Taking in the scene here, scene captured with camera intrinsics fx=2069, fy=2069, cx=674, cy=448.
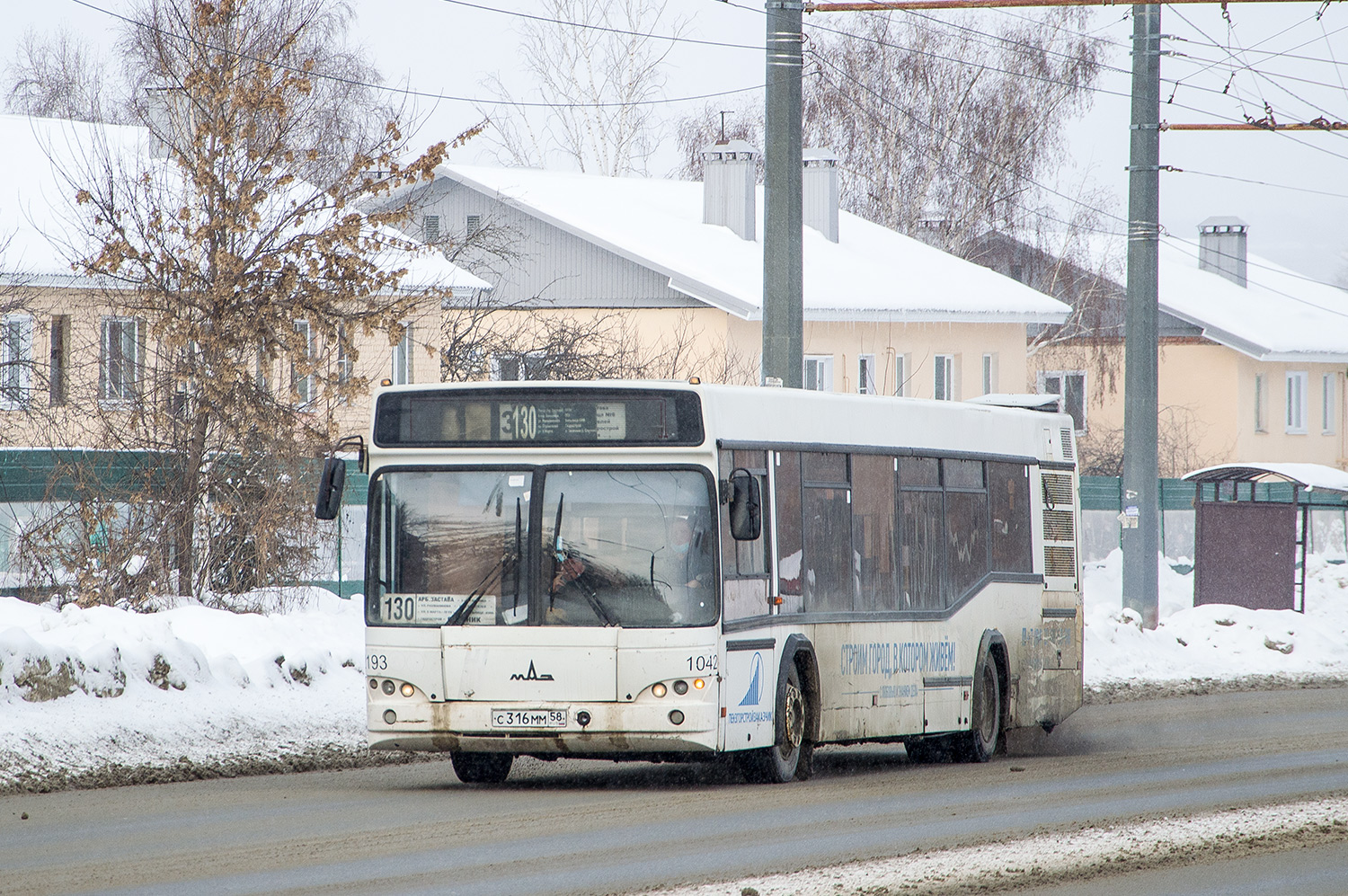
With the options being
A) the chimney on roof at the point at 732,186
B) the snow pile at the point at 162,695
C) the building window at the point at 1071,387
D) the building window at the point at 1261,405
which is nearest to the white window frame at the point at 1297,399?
the building window at the point at 1261,405

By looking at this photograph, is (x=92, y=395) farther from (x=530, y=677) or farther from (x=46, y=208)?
(x=46, y=208)

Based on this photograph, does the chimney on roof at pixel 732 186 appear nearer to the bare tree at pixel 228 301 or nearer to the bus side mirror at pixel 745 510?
the bare tree at pixel 228 301

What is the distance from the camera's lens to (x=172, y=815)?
1082 centimetres

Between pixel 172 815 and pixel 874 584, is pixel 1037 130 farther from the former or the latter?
pixel 172 815

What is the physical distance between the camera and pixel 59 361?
27875 millimetres

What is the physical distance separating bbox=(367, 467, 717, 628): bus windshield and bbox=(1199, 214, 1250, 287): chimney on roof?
54930 mm

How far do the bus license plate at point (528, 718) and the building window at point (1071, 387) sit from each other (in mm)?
43412

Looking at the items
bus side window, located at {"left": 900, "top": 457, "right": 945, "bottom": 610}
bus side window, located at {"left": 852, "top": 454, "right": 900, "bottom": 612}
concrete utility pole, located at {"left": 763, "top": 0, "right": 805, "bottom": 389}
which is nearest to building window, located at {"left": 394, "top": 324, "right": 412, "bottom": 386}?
concrete utility pole, located at {"left": 763, "top": 0, "right": 805, "bottom": 389}

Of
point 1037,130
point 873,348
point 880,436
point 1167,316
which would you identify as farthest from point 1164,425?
point 880,436

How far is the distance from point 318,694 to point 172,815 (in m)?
4.88

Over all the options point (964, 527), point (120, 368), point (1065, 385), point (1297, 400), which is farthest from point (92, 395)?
point (1297, 400)

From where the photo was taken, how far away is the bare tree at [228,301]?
20.4 metres

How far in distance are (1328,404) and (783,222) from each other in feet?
142

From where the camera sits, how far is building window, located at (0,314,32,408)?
2472 centimetres
